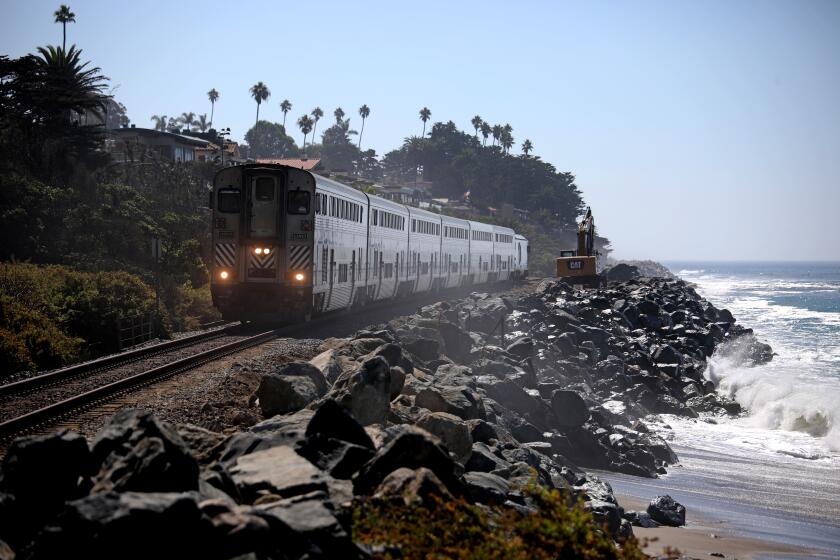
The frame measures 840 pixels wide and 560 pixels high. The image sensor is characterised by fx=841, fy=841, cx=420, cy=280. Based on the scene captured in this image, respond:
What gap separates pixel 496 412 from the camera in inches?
694

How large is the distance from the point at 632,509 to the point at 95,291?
56.9 feet

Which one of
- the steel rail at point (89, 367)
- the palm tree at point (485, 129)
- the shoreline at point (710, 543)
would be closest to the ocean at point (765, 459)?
the shoreline at point (710, 543)

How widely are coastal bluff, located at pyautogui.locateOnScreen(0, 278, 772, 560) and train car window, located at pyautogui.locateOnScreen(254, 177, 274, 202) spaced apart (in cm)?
573

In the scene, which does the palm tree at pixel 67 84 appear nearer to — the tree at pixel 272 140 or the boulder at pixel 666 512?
the boulder at pixel 666 512

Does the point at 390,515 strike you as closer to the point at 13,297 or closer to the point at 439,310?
the point at 13,297

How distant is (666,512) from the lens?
1523 centimetres

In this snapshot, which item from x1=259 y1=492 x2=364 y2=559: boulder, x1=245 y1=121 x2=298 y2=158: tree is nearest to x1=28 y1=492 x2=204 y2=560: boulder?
x1=259 y1=492 x2=364 y2=559: boulder

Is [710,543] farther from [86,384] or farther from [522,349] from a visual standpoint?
[522,349]

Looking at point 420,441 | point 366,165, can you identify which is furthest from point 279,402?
point 366,165

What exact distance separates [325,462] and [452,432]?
305 cm

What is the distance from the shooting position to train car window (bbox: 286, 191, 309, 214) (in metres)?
24.9

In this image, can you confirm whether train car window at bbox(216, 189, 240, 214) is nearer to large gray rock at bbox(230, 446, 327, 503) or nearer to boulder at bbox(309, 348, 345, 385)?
boulder at bbox(309, 348, 345, 385)

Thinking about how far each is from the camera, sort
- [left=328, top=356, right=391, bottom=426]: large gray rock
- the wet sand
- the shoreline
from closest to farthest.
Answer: [left=328, top=356, right=391, bottom=426]: large gray rock < the shoreline < the wet sand

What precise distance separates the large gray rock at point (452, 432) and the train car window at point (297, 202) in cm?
1438
